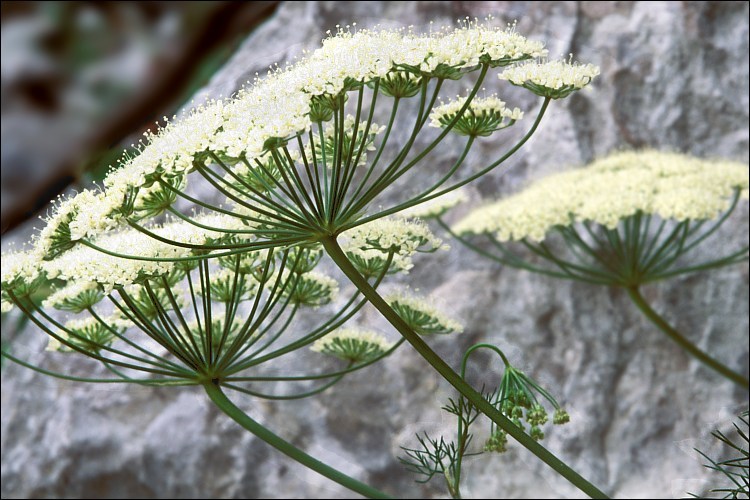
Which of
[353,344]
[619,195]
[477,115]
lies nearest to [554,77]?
[477,115]

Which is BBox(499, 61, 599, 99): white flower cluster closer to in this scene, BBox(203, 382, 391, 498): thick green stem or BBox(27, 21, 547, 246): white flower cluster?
BBox(27, 21, 547, 246): white flower cluster

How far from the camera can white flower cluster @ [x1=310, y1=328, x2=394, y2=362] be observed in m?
1.24

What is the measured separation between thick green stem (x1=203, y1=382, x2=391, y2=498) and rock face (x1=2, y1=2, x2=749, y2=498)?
79 centimetres

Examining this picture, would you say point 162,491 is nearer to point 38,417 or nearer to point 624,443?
point 38,417

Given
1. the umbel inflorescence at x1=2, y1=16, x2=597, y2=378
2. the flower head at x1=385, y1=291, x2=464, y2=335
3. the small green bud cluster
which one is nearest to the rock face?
the flower head at x1=385, y1=291, x2=464, y2=335

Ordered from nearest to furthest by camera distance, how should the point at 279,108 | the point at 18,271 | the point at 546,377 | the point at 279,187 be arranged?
the point at 279,108 < the point at 279,187 < the point at 18,271 < the point at 546,377

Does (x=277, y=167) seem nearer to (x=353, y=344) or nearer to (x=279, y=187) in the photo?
(x=279, y=187)

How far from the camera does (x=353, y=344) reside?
1.24 m

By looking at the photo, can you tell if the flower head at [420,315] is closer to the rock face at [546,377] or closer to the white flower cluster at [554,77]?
the white flower cluster at [554,77]

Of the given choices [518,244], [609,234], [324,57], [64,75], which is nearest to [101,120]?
[64,75]

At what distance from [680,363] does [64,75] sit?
1.35 m

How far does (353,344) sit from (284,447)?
12.4 inches

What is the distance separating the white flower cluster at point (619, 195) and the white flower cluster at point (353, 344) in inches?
15.1

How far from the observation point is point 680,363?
5.81ft
